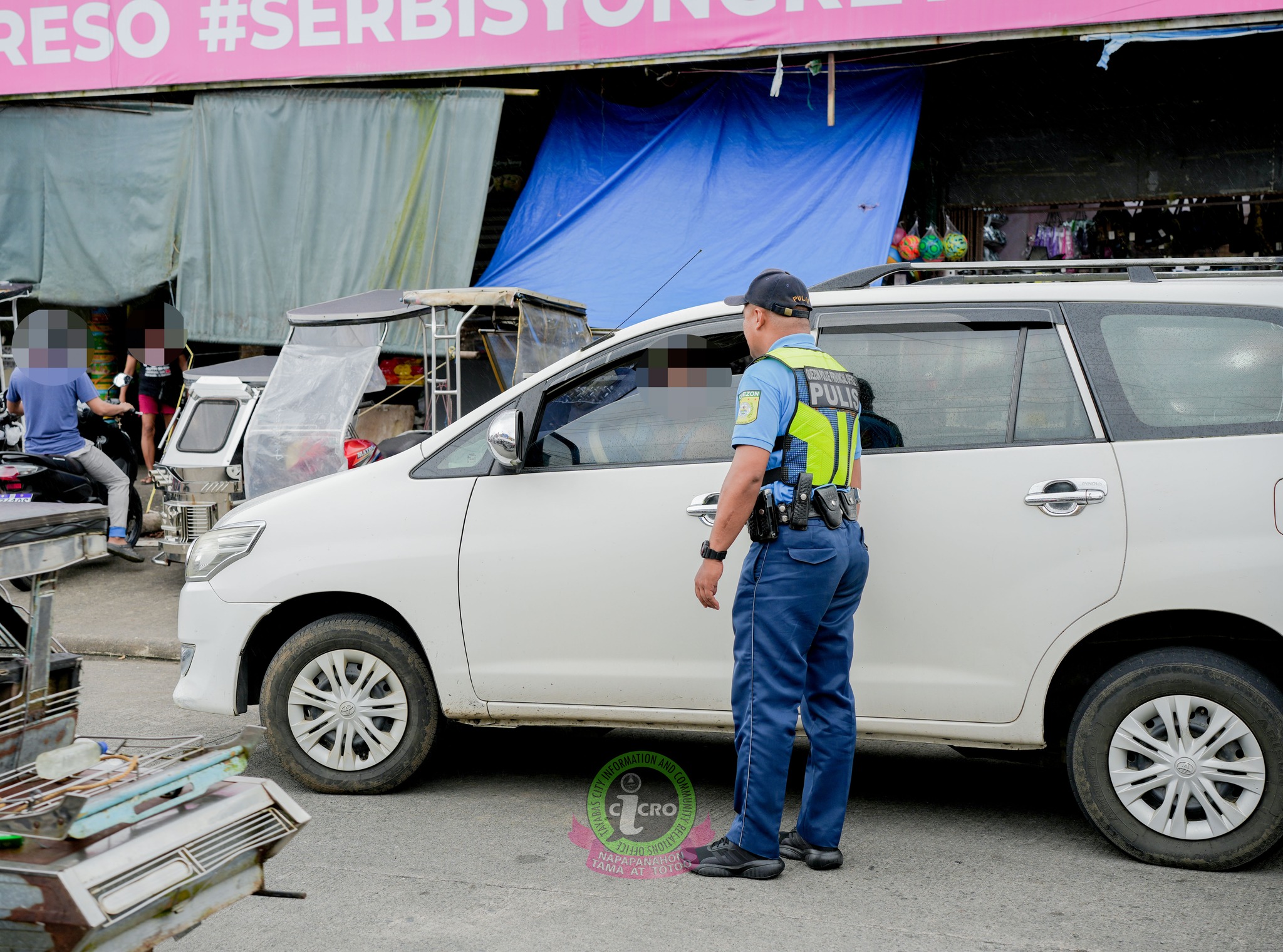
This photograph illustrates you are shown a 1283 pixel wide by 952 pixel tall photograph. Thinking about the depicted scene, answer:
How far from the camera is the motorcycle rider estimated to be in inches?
345

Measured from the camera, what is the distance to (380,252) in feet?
35.9

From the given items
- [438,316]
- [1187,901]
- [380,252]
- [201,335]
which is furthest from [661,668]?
[201,335]

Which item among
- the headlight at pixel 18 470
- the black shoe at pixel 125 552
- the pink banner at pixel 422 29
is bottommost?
the black shoe at pixel 125 552

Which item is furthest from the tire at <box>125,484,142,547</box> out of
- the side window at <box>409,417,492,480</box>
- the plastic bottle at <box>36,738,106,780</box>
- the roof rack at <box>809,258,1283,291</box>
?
the plastic bottle at <box>36,738,106,780</box>

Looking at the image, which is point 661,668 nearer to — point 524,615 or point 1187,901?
point 524,615

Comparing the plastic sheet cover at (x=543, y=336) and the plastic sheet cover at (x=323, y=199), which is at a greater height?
the plastic sheet cover at (x=323, y=199)

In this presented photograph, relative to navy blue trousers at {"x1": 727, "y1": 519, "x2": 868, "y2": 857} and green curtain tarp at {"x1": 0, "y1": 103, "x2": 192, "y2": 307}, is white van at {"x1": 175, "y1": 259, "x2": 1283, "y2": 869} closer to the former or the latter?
navy blue trousers at {"x1": 727, "y1": 519, "x2": 868, "y2": 857}

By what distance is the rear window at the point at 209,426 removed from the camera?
847 centimetres

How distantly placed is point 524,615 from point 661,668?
1.81ft

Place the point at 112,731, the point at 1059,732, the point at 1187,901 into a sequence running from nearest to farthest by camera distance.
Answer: the point at 1187,901
the point at 1059,732
the point at 112,731

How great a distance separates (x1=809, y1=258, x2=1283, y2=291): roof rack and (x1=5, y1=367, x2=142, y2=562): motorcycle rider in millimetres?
5958

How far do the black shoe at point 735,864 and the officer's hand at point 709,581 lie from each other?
842 millimetres

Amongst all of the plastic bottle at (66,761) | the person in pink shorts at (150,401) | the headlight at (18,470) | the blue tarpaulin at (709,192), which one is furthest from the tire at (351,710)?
the person in pink shorts at (150,401)

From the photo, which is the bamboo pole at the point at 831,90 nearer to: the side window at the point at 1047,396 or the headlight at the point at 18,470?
the side window at the point at 1047,396
